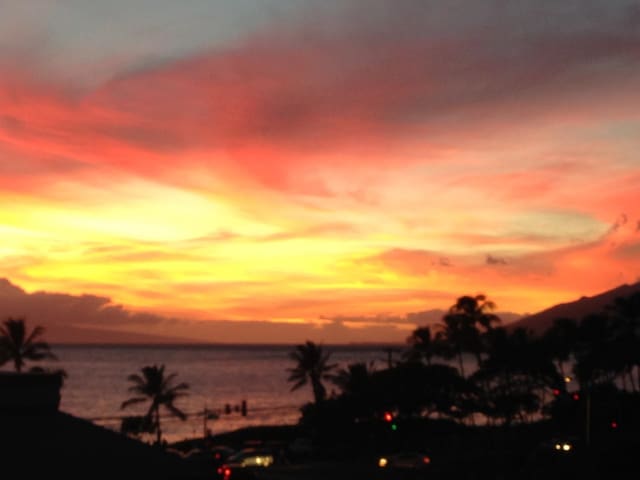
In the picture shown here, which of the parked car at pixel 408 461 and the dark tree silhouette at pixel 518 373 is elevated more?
the dark tree silhouette at pixel 518 373

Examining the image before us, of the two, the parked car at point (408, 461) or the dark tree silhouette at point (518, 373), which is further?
the dark tree silhouette at point (518, 373)

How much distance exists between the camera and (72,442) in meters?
13.9

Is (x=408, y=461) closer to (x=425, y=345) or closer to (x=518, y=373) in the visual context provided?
(x=518, y=373)

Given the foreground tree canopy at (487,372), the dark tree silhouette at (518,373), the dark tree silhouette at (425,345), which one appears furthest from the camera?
the dark tree silhouette at (425,345)

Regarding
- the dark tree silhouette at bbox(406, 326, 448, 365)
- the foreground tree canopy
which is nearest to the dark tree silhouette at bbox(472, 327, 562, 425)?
the foreground tree canopy

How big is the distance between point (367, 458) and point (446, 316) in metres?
51.3

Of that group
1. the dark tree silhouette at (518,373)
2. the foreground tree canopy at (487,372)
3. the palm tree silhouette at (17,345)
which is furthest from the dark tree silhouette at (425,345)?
the palm tree silhouette at (17,345)

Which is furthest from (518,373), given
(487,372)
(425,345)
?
(425,345)

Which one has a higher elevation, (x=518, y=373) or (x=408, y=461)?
(x=518, y=373)

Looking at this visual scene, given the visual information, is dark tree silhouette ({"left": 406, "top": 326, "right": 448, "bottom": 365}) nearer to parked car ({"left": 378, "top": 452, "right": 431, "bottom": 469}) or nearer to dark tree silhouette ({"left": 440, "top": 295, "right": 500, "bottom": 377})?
dark tree silhouette ({"left": 440, "top": 295, "right": 500, "bottom": 377})

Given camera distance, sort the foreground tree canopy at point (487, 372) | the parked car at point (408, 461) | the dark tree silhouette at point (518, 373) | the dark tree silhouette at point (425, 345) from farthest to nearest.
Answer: the dark tree silhouette at point (425, 345), the dark tree silhouette at point (518, 373), the foreground tree canopy at point (487, 372), the parked car at point (408, 461)

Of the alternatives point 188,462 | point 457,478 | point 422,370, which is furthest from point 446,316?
point 188,462

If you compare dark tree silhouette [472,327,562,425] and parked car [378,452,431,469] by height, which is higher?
dark tree silhouette [472,327,562,425]

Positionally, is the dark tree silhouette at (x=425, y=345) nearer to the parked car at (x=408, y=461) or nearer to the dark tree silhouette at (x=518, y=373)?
the dark tree silhouette at (x=518, y=373)
